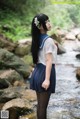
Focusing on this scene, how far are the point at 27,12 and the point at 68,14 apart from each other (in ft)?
38.8

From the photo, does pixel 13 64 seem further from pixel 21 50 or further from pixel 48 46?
pixel 48 46

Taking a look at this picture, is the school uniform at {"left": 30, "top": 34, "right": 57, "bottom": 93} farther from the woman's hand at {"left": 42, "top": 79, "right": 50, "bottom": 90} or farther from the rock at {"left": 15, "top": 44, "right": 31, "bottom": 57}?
the rock at {"left": 15, "top": 44, "right": 31, "bottom": 57}

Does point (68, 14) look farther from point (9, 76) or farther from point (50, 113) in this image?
point (50, 113)

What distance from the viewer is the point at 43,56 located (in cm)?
365

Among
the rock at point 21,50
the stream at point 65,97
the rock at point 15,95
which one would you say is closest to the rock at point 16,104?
the stream at point 65,97

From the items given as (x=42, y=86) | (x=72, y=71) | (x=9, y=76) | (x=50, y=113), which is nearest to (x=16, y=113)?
(x=50, y=113)

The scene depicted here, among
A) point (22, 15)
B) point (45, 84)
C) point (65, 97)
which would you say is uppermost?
point (45, 84)

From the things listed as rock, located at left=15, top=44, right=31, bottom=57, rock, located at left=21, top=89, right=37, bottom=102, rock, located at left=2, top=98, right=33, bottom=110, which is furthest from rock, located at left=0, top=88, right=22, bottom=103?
rock, located at left=15, top=44, right=31, bottom=57

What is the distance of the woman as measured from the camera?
11.7 feet

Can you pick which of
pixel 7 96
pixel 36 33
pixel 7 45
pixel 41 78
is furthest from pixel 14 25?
pixel 41 78

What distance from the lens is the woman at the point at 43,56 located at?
3575 millimetres

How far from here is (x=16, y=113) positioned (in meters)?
5.21

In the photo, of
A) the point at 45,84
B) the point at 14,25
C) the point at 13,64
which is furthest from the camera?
the point at 14,25

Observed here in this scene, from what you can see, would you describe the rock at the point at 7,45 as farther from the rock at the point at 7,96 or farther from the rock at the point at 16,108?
the rock at the point at 16,108
